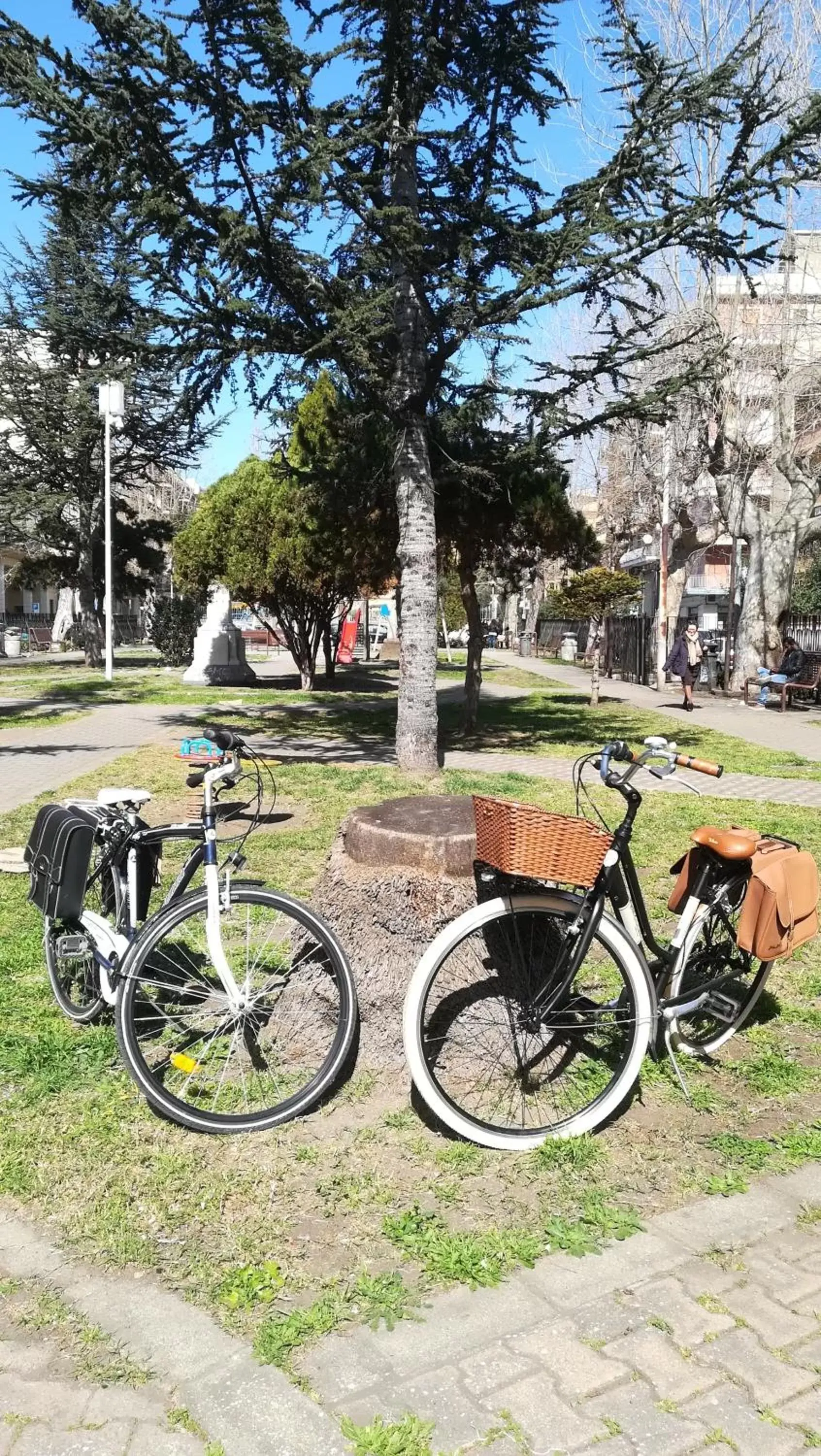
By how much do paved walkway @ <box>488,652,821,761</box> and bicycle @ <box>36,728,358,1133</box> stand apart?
11.1m

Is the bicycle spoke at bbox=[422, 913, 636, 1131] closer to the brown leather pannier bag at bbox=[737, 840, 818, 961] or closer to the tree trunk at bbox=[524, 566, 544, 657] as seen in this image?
the brown leather pannier bag at bbox=[737, 840, 818, 961]

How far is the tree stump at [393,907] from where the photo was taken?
3.69 m

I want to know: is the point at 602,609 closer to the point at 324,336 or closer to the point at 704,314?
the point at 704,314

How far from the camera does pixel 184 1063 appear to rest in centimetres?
340

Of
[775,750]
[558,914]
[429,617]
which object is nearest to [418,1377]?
[558,914]

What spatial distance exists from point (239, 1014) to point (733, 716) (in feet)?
57.0

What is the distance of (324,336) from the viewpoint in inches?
407

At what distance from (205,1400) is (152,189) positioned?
951cm

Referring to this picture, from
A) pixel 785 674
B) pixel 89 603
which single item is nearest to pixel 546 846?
pixel 785 674

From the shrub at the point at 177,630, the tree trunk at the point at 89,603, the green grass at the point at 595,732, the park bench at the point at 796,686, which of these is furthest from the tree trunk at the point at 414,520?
the shrub at the point at 177,630

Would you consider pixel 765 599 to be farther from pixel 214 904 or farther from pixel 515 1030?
pixel 214 904

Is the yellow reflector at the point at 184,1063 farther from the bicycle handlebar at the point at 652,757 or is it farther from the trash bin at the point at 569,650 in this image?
the trash bin at the point at 569,650

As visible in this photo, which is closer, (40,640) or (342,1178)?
(342,1178)

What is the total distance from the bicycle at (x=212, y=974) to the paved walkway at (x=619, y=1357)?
1.06 meters
